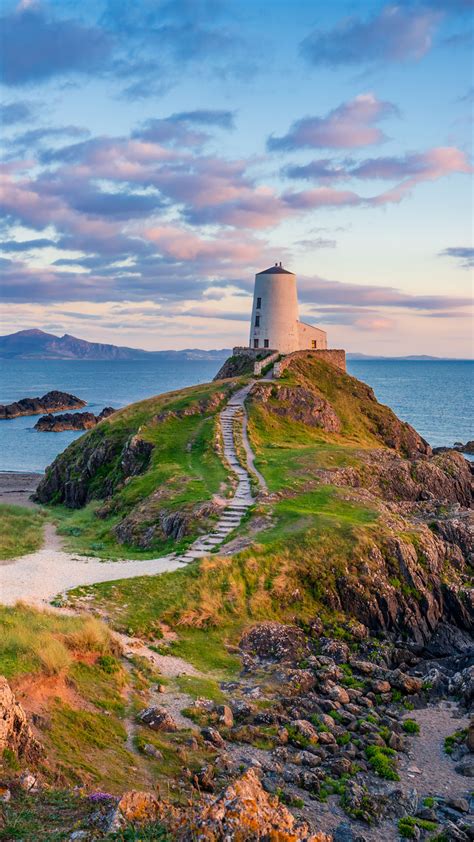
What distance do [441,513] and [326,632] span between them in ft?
54.3

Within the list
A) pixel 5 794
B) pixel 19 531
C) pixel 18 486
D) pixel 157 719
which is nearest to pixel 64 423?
pixel 18 486

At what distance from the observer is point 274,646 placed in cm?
2903

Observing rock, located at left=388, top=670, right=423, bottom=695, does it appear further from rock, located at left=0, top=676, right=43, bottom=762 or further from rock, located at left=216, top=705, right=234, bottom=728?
rock, located at left=0, top=676, right=43, bottom=762

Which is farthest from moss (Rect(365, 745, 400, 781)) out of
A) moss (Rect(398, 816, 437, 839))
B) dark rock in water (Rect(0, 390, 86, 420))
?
dark rock in water (Rect(0, 390, 86, 420))

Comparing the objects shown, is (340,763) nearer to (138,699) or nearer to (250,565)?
(138,699)

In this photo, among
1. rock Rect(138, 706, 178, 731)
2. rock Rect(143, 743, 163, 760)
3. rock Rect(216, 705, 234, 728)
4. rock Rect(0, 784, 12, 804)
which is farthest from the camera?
rock Rect(216, 705, 234, 728)

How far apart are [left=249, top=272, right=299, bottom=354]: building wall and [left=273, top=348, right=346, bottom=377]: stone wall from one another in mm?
2038

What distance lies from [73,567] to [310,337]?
5600 centimetres

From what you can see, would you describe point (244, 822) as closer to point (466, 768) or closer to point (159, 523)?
point (466, 768)

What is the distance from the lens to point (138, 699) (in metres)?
22.3

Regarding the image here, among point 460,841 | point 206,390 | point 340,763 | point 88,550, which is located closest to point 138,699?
point 340,763

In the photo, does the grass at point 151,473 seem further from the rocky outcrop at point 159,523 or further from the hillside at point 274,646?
the hillside at point 274,646

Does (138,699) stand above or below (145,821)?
below

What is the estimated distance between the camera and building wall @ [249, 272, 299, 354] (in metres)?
80.8
